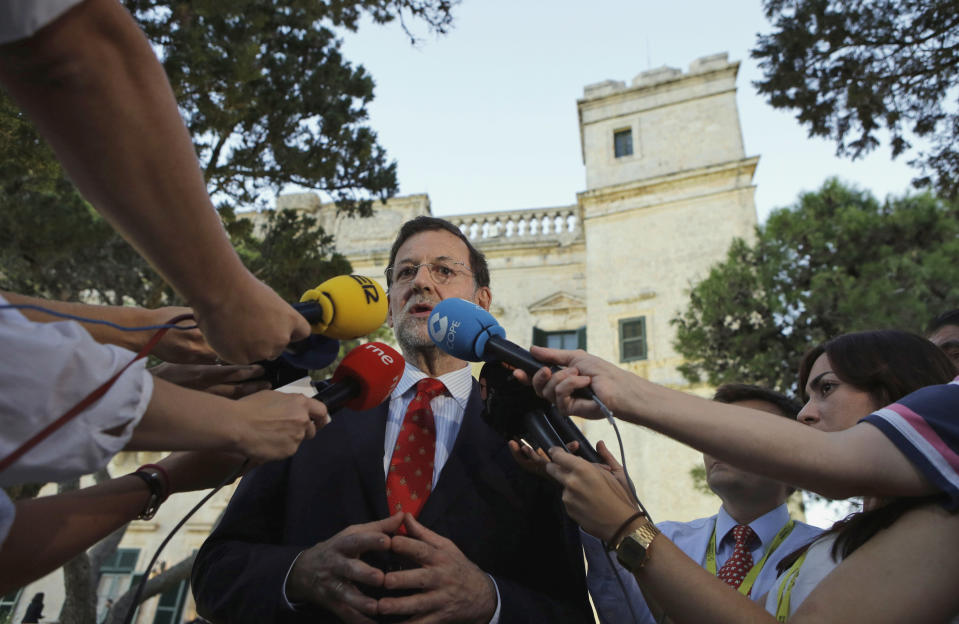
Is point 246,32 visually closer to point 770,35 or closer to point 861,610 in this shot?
point 770,35

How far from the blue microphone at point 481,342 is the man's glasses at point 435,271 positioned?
0.80 meters

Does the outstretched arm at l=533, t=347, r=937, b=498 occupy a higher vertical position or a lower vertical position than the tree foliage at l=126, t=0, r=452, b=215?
lower

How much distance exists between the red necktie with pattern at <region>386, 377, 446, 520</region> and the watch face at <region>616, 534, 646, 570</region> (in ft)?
2.29

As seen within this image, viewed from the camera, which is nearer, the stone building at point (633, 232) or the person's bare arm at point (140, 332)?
the person's bare arm at point (140, 332)

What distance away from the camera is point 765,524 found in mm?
3137

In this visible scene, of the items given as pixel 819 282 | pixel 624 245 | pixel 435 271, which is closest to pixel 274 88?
pixel 435 271

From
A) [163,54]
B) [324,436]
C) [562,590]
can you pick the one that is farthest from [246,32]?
[562,590]

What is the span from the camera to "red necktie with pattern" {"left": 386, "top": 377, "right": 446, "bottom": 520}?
217 centimetres

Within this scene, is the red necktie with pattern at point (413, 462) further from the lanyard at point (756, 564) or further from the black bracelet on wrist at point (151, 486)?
the lanyard at point (756, 564)

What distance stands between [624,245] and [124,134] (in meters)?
17.4

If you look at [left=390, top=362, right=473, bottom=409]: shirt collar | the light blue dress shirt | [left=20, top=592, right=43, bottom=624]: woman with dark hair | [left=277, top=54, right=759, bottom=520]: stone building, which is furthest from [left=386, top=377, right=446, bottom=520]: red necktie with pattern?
[left=277, top=54, right=759, bottom=520]: stone building

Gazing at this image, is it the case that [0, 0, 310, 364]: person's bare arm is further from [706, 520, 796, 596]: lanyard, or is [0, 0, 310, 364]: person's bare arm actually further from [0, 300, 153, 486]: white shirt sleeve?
[706, 520, 796, 596]: lanyard

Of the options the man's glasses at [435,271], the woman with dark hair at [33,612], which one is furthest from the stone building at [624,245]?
the man's glasses at [435,271]

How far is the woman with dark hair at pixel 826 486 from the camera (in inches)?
61.6
